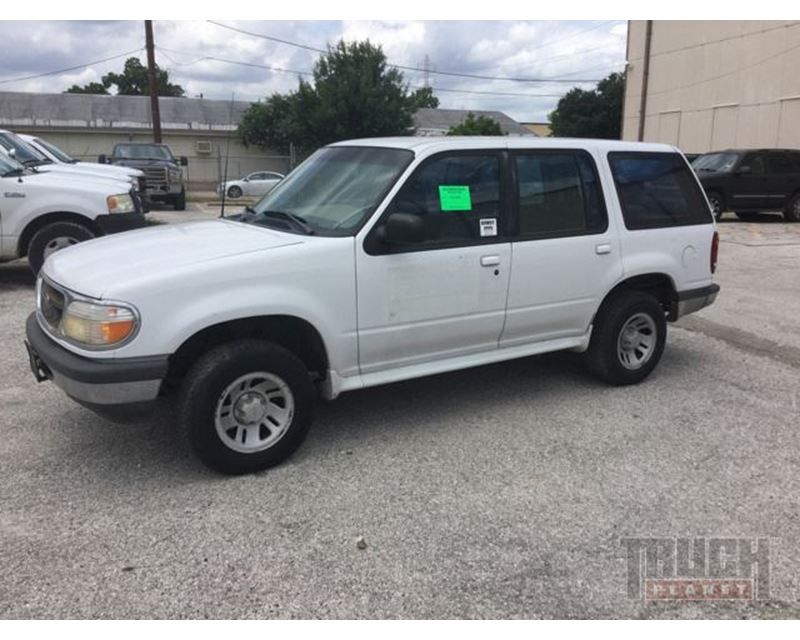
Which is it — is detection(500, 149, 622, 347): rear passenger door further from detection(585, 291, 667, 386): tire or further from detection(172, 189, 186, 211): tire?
detection(172, 189, 186, 211): tire

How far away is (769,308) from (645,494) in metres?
5.19

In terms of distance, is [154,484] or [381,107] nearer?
[154,484]

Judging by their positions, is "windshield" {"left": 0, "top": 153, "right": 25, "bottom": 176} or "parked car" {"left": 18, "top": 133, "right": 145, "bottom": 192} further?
"parked car" {"left": 18, "top": 133, "right": 145, "bottom": 192}

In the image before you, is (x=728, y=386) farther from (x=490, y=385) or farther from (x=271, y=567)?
(x=271, y=567)

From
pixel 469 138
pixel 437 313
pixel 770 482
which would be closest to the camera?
pixel 770 482

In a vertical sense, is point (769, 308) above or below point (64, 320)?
below

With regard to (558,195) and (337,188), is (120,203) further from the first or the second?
(558,195)

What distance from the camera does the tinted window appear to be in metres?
5.10

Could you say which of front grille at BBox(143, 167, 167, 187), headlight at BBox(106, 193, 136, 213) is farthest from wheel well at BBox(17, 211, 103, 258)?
front grille at BBox(143, 167, 167, 187)

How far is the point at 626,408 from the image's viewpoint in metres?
4.88

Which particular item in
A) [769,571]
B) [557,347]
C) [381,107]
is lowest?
[769,571]

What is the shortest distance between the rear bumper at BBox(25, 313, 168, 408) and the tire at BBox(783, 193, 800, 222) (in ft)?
59.2

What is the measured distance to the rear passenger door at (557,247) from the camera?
180 inches

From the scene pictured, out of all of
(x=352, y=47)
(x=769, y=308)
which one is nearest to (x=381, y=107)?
(x=352, y=47)
